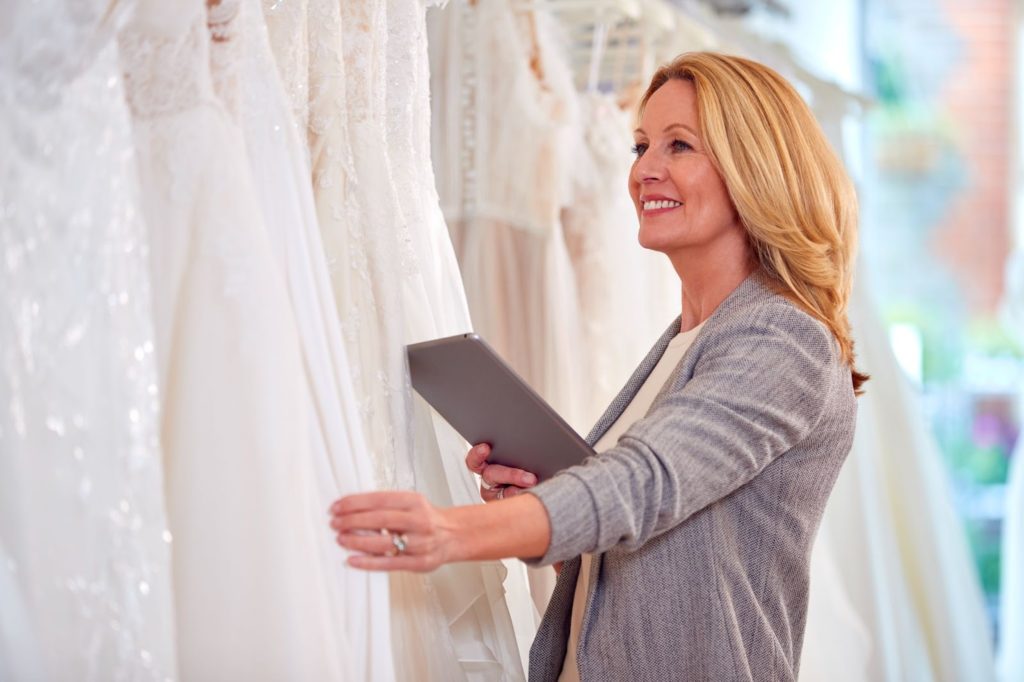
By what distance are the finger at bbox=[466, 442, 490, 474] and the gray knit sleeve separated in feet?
0.72

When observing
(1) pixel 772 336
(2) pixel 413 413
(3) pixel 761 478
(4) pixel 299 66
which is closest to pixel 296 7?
(4) pixel 299 66

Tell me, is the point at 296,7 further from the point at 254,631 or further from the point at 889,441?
the point at 889,441

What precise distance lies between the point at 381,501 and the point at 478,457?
327 millimetres

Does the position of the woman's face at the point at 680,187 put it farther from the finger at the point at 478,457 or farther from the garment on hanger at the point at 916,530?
the garment on hanger at the point at 916,530

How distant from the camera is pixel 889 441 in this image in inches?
112

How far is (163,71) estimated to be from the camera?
86 centimetres

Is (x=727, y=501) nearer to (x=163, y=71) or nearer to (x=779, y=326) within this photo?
(x=779, y=326)

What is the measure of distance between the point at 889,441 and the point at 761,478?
1.86m

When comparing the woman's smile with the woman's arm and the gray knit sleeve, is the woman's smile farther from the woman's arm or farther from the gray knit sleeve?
the woman's arm

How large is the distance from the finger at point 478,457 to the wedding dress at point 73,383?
469 millimetres

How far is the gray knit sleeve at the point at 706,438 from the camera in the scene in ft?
3.05

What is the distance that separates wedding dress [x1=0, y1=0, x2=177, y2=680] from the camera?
75cm

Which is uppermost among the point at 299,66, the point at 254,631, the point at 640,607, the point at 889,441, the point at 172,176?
the point at 299,66

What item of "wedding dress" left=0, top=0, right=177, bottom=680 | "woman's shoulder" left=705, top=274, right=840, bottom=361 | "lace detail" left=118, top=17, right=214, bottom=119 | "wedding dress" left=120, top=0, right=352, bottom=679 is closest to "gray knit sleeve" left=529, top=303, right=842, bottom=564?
"woman's shoulder" left=705, top=274, right=840, bottom=361
